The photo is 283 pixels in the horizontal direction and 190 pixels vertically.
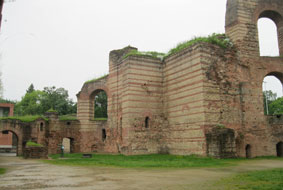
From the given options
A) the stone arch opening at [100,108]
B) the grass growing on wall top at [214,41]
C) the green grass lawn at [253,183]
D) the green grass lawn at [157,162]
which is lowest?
the green grass lawn at [157,162]

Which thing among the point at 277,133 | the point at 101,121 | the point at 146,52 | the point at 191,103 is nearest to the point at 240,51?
the point at 191,103

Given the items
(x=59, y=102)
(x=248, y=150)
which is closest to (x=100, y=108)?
(x=59, y=102)

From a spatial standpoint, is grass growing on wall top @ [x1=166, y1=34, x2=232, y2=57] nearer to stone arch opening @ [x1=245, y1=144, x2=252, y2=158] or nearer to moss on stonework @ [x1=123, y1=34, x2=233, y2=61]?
moss on stonework @ [x1=123, y1=34, x2=233, y2=61]

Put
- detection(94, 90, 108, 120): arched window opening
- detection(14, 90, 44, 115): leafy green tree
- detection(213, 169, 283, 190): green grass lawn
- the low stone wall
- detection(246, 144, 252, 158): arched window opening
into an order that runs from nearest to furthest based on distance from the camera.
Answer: detection(213, 169, 283, 190): green grass lawn, detection(246, 144, 252, 158): arched window opening, the low stone wall, detection(94, 90, 108, 120): arched window opening, detection(14, 90, 44, 115): leafy green tree

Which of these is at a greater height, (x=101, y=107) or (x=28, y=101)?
(x=28, y=101)

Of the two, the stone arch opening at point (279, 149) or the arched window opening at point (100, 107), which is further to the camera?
the arched window opening at point (100, 107)

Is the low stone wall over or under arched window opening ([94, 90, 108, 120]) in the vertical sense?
under

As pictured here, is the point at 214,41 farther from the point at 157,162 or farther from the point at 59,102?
the point at 59,102

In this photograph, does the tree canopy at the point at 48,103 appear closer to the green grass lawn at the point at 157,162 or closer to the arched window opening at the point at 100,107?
the arched window opening at the point at 100,107

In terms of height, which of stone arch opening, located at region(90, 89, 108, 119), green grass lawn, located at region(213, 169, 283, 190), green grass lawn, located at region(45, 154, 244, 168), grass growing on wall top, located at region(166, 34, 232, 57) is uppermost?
grass growing on wall top, located at region(166, 34, 232, 57)

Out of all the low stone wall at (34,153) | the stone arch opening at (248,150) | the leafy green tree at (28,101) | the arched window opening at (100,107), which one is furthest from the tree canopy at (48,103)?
the stone arch opening at (248,150)

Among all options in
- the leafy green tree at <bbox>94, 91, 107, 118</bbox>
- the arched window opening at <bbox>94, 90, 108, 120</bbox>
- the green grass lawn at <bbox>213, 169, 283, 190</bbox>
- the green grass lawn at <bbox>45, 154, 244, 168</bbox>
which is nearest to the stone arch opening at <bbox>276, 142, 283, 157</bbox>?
the green grass lawn at <bbox>45, 154, 244, 168</bbox>

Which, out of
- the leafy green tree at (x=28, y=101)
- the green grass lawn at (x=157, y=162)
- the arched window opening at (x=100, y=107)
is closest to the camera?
the green grass lawn at (x=157, y=162)

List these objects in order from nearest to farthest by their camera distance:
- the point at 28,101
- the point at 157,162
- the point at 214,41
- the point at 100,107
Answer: the point at 157,162 < the point at 214,41 < the point at 100,107 < the point at 28,101
